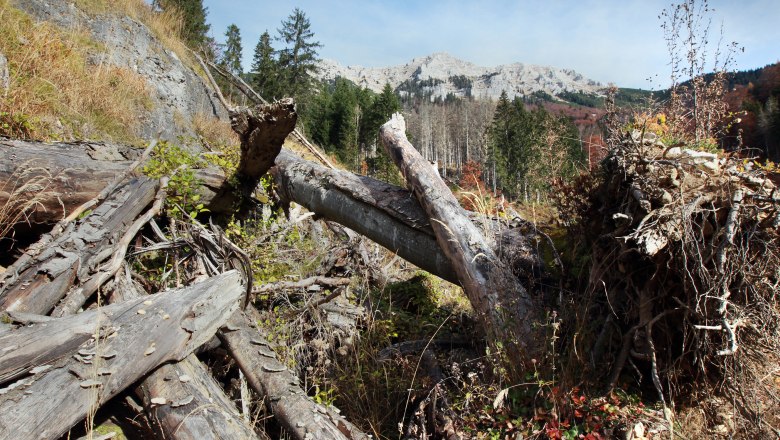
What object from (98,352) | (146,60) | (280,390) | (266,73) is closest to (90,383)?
(98,352)

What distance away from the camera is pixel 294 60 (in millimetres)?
34062

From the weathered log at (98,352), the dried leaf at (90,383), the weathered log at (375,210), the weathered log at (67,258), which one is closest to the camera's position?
the weathered log at (98,352)

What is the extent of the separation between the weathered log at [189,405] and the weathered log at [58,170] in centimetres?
188

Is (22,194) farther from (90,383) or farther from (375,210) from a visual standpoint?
(375,210)

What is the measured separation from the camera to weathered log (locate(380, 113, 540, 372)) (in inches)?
110

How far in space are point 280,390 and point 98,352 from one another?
3.17 ft

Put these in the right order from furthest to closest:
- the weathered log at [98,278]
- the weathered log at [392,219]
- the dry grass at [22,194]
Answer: the weathered log at [392,219], the dry grass at [22,194], the weathered log at [98,278]

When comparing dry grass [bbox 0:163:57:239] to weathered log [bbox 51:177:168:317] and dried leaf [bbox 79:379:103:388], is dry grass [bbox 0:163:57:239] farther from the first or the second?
dried leaf [bbox 79:379:103:388]

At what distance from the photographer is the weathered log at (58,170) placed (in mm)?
3260

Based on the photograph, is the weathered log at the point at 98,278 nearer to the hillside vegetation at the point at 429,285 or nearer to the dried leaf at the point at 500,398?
the hillside vegetation at the point at 429,285

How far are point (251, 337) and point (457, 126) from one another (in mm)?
78716

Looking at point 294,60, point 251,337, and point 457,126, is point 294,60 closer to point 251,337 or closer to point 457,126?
point 251,337

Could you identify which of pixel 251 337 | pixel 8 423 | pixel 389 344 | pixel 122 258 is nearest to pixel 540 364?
pixel 389 344

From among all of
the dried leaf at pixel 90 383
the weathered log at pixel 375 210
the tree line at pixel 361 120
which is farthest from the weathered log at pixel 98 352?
the tree line at pixel 361 120
